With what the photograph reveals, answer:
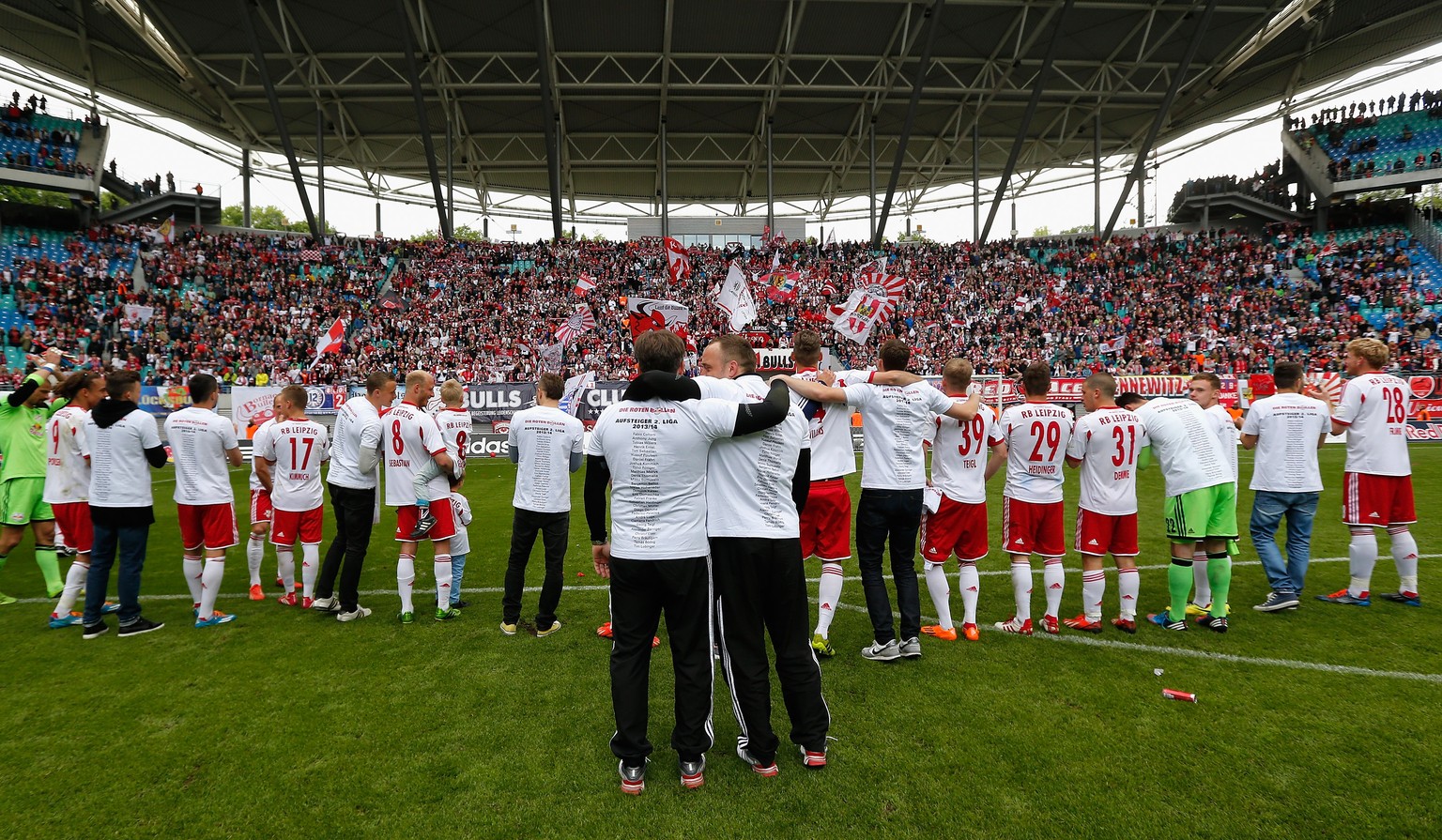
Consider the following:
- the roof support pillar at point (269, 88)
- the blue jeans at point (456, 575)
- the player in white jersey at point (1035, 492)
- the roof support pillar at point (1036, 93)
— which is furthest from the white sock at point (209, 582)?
the roof support pillar at point (1036, 93)

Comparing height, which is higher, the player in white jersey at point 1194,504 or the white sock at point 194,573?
the player in white jersey at point 1194,504

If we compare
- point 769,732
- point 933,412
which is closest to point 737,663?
point 769,732

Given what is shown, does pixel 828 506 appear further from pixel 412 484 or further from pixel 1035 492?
pixel 412 484

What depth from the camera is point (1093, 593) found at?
566 centimetres

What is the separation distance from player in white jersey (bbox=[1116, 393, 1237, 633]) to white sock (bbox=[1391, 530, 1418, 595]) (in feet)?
6.55

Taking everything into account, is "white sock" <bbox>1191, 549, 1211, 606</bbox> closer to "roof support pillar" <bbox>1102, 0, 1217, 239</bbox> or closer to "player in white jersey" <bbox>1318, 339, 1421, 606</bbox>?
"player in white jersey" <bbox>1318, 339, 1421, 606</bbox>

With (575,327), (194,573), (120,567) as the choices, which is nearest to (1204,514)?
(194,573)

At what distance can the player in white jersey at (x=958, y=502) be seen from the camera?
5.47 meters

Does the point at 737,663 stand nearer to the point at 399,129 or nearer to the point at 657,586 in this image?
the point at 657,586

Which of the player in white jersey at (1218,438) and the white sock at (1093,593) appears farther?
the player in white jersey at (1218,438)

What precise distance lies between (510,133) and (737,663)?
38.8 meters

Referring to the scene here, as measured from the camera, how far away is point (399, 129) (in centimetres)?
3672

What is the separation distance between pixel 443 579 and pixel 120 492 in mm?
2683

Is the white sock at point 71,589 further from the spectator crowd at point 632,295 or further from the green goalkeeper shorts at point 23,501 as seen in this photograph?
the spectator crowd at point 632,295
